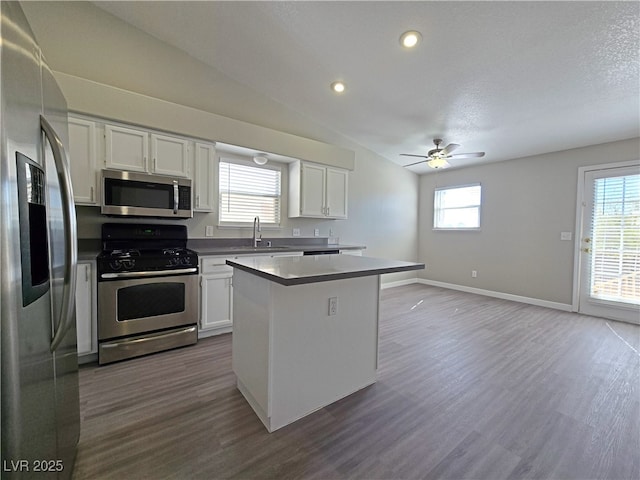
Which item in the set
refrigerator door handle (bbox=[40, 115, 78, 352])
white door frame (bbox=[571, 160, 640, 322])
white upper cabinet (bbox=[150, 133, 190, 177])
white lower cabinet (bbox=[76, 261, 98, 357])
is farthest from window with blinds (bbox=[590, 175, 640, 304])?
white lower cabinet (bbox=[76, 261, 98, 357])

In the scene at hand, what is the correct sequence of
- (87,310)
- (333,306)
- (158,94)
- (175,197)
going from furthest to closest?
(158,94) < (175,197) < (87,310) < (333,306)

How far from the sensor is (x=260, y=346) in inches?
67.9

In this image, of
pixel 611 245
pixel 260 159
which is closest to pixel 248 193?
pixel 260 159

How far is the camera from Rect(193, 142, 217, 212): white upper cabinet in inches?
126

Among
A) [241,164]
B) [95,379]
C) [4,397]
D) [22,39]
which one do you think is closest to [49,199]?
[22,39]

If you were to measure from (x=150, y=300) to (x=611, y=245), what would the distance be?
6000 mm

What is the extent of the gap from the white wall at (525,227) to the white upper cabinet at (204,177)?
4.88 metres

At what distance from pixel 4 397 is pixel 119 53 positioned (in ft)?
11.7

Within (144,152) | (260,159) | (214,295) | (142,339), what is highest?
(260,159)

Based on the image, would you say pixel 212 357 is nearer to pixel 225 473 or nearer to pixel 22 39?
pixel 225 473

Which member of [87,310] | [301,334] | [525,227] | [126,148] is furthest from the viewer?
[525,227]

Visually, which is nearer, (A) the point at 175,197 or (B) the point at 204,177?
(A) the point at 175,197

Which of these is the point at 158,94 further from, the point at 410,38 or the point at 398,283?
the point at 398,283

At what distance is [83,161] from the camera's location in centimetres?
258
